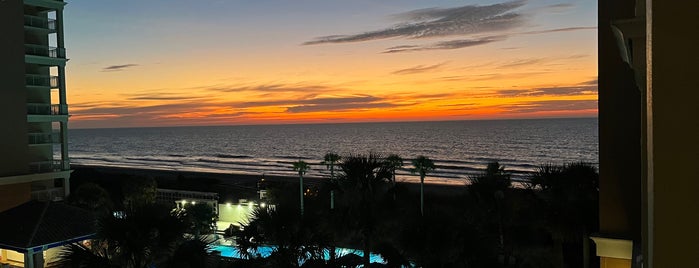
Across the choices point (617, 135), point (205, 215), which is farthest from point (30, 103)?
point (617, 135)

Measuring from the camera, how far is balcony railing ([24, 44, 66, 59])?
2725 centimetres

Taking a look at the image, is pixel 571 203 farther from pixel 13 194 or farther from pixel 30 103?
pixel 30 103

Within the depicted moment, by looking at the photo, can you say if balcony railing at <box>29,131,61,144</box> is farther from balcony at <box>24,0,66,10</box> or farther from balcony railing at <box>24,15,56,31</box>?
balcony at <box>24,0,66,10</box>

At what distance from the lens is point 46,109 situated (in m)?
27.9

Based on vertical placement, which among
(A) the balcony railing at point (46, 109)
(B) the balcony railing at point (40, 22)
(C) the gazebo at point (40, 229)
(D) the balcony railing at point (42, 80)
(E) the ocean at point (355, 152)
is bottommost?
(E) the ocean at point (355, 152)

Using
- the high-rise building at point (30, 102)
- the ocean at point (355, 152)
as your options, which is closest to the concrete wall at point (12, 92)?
the high-rise building at point (30, 102)

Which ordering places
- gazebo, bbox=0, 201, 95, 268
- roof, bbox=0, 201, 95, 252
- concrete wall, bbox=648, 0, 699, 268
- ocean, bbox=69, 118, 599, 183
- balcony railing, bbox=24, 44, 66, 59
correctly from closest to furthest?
concrete wall, bbox=648, 0, 699, 268 < gazebo, bbox=0, 201, 95, 268 < roof, bbox=0, 201, 95, 252 < balcony railing, bbox=24, 44, 66, 59 < ocean, bbox=69, 118, 599, 183

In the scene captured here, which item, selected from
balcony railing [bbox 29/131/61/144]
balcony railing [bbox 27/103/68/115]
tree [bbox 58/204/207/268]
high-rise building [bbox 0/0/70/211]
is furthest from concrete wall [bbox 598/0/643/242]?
balcony railing [bbox 29/131/61/144]

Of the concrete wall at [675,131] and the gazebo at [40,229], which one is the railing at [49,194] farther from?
the concrete wall at [675,131]

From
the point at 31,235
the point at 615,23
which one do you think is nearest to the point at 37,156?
the point at 31,235

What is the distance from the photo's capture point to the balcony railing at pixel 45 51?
2725 centimetres

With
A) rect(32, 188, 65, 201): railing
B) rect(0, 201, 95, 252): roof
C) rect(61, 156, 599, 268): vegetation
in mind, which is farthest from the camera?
rect(32, 188, 65, 201): railing

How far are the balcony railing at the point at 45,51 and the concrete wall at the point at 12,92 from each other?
47.6 inches

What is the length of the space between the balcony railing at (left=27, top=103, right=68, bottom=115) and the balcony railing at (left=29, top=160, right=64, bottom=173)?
8.66ft
